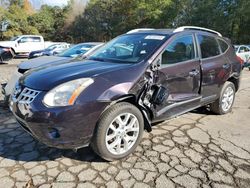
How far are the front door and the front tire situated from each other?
0.41 meters

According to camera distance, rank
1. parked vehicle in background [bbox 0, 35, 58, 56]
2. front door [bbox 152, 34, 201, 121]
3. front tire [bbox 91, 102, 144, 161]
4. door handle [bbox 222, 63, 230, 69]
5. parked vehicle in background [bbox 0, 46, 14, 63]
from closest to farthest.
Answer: front tire [bbox 91, 102, 144, 161], front door [bbox 152, 34, 201, 121], door handle [bbox 222, 63, 230, 69], parked vehicle in background [bbox 0, 46, 14, 63], parked vehicle in background [bbox 0, 35, 58, 56]

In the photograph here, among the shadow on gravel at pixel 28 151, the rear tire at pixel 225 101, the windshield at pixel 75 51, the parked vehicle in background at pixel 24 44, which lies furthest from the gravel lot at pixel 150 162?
the parked vehicle in background at pixel 24 44

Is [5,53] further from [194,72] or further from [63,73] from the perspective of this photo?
[194,72]

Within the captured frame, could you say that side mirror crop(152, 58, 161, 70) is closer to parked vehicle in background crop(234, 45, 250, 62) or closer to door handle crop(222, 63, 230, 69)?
door handle crop(222, 63, 230, 69)

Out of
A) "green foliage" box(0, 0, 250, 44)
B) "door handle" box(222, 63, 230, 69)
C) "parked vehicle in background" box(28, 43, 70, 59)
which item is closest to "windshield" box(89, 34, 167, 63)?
"door handle" box(222, 63, 230, 69)

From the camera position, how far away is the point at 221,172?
2.88m

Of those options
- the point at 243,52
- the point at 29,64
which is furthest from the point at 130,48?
the point at 243,52

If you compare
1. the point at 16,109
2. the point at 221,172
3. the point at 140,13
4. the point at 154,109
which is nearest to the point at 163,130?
the point at 154,109

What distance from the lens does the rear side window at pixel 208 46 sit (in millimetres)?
4130

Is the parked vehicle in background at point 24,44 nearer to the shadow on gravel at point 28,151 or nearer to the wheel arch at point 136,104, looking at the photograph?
the shadow on gravel at point 28,151

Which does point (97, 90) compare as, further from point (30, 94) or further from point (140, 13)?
point (140, 13)

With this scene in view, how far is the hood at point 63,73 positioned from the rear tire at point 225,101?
2336 millimetres

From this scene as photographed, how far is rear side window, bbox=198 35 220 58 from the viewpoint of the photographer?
4130mm

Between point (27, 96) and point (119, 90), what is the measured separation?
1049 mm
